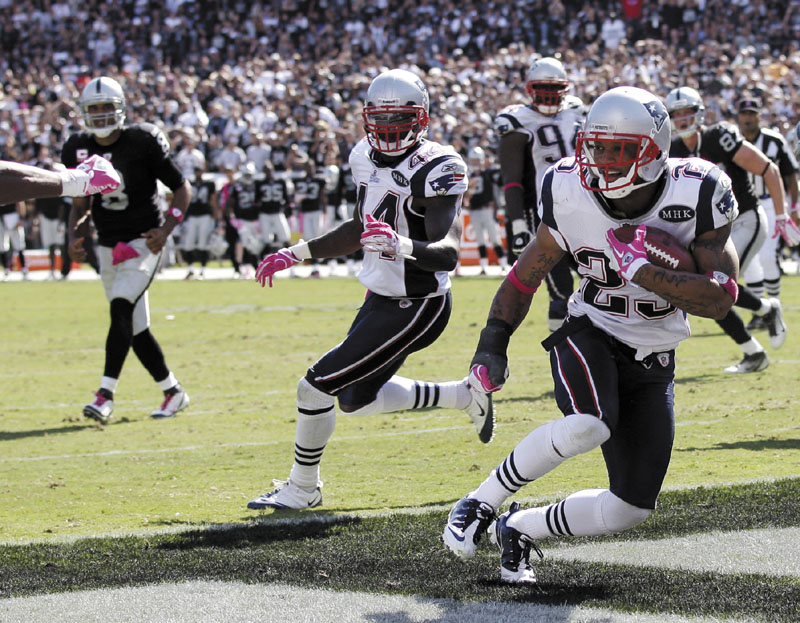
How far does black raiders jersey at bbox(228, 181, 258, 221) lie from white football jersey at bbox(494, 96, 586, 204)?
40.3 ft

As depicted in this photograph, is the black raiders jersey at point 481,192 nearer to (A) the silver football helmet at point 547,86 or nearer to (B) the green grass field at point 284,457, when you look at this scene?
(B) the green grass field at point 284,457

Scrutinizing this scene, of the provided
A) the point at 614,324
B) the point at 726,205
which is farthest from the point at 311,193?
the point at 726,205

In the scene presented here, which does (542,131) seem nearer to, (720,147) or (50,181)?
(720,147)

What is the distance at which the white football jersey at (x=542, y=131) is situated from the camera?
25.0 ft

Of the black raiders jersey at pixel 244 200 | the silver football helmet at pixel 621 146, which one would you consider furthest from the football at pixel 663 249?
the black raiders jersey at pixel 244 200

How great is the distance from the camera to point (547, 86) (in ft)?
25.0

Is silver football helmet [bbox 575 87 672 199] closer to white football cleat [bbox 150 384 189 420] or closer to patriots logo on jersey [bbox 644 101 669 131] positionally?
patriots logo on jersey [bbox 644 101 669 131]

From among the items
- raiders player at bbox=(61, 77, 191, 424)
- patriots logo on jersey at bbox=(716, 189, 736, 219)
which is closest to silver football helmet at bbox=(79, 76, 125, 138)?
raiders player at bbox=(61, 77, 191, 424)

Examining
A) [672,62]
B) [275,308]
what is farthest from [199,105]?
[275,308]

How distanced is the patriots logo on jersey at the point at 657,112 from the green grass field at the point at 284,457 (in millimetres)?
1406

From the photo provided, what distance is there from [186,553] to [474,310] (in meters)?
8.86

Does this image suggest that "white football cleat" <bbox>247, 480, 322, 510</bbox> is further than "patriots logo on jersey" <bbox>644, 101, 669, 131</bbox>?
Yes

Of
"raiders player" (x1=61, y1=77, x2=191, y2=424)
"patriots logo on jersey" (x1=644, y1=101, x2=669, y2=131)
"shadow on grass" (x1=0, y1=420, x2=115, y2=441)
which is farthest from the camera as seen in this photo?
"raiders player" (x1=61, y1=77, x2=191, y2=424)

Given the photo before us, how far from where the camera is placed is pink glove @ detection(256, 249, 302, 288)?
5.00m
